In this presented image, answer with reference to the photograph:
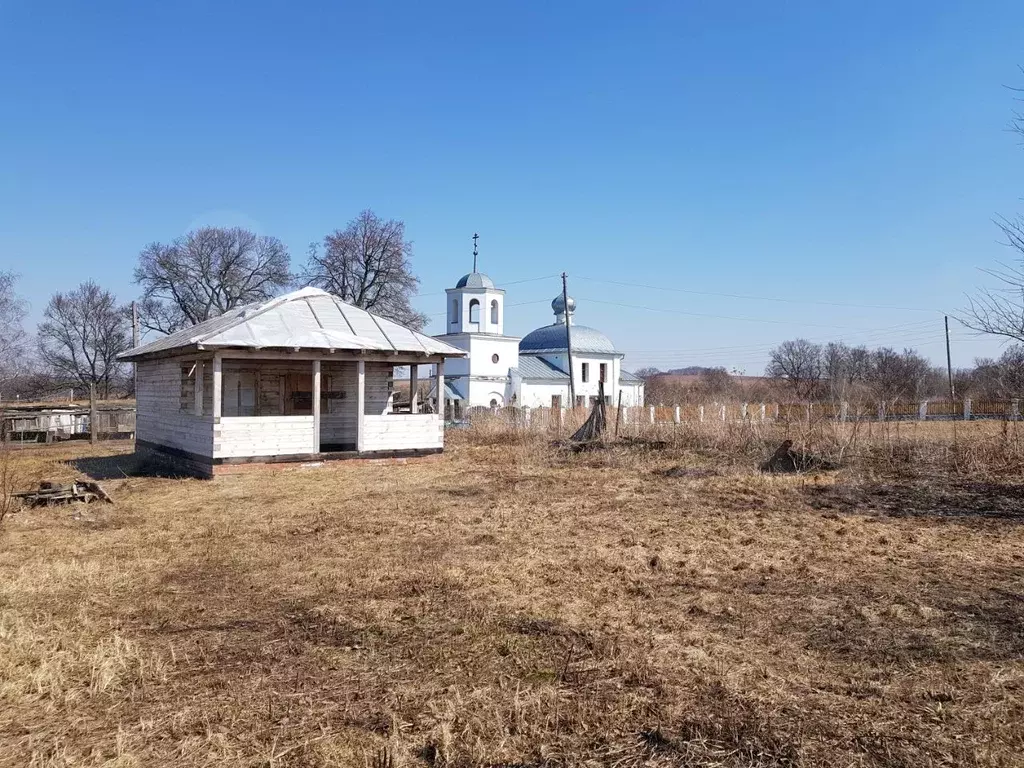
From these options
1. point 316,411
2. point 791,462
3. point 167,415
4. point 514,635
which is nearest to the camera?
point 514,635

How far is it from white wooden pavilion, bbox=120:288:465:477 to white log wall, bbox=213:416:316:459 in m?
0.02

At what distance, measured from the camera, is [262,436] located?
16.1 metres

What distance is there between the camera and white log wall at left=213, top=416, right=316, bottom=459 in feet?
51.3

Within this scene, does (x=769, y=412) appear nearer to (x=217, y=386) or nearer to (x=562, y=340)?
(x=217, y=386)

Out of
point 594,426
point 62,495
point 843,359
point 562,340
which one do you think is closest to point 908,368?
point 843,359

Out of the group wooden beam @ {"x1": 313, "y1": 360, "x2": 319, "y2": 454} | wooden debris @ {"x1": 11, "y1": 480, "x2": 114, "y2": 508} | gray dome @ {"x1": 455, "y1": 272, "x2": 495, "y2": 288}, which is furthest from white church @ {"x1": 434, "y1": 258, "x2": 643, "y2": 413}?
wooden debris @ {"x1": 11, "y1": 480, "x2": 114, "y2": 508}

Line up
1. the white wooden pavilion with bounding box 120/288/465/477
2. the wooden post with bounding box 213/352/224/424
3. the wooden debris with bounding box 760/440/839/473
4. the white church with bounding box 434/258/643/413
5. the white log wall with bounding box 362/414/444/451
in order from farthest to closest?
the white church with bounding box 434/258/643/413 < the white log wall with bounding box 362/414/444/451 < the white wooden pavilion with bounding box 120/288/465/477 < the wooden debris with bounding box 760/440/839/473 < the wooden post with bounding box 213/352/224/424

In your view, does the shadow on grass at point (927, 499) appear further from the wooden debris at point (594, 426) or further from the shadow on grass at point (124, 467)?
the shadow on grass at point (124, 467)

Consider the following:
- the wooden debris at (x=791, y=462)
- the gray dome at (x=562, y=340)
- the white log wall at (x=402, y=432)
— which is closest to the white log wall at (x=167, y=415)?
the white log wall at (x=402, y=432)

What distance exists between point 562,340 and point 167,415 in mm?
40455

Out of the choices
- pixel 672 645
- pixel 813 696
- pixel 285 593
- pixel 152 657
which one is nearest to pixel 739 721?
pixel 813 696

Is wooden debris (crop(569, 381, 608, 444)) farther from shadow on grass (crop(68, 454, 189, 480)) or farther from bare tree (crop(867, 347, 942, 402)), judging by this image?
bare tree (crop(867, 347, 942, 402))

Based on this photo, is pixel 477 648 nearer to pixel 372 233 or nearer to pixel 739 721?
pixel 739 721

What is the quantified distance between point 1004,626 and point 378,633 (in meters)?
4.76
